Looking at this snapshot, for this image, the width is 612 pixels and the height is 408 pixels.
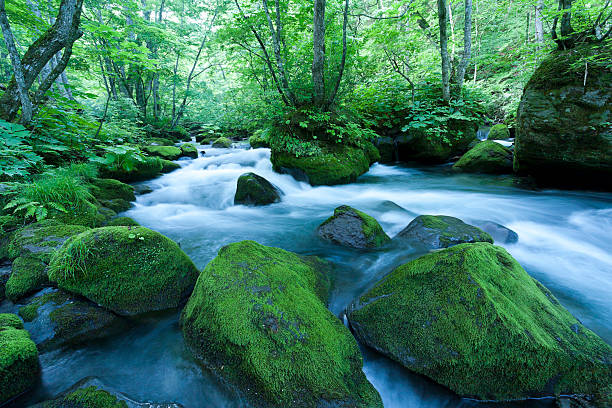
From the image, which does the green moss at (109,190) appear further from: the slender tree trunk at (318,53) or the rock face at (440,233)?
the rock face at (440,233)

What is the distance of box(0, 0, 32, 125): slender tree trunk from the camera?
3.87 m

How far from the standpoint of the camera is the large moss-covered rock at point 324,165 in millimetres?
7700

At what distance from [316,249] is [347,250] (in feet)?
1.80

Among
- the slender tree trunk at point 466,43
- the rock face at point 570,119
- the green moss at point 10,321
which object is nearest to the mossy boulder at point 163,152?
the green moss at point 10,321

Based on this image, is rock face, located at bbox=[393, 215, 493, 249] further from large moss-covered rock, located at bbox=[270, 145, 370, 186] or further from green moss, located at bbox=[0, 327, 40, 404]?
green moss, located at bbox=[0, 327, 40, 404]

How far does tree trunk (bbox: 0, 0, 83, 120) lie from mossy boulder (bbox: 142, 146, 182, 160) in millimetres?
5704

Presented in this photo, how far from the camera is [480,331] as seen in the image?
1845mm

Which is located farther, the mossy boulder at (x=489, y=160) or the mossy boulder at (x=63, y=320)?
the mossy boulder at (x=489, y=160)

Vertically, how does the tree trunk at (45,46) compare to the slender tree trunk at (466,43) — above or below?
below

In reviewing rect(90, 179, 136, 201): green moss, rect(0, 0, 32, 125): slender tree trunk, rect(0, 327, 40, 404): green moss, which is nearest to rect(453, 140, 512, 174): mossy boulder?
rect(90, 179, 136, 201): green moss

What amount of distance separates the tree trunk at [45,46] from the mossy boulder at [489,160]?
413 inches

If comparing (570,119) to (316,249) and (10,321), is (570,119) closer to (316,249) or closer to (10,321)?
(316,249)

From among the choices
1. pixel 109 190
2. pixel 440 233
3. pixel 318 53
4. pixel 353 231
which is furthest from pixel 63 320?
pixel 318 53

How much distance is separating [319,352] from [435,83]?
427 inches
